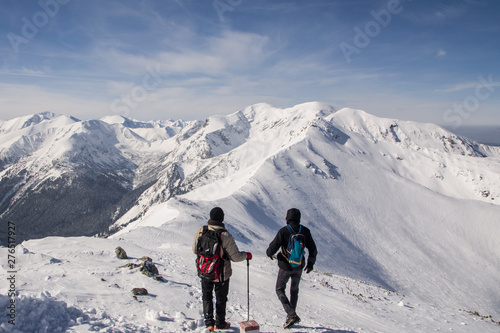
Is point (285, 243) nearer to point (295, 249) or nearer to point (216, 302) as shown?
point (295, 249)

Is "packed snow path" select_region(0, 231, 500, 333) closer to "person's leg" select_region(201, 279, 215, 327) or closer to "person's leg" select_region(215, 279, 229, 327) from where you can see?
"person's leg" select_region(201, 279, 215, 327)

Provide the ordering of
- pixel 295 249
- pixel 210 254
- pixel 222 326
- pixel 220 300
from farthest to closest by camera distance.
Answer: pixel 295 249 → pixel 222 326 → pixel 220 300 → pixel 210 254

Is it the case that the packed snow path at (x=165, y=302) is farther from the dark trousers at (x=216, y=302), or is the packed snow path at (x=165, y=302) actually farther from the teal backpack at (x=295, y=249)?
the teal backpack at (x=295, y=249)

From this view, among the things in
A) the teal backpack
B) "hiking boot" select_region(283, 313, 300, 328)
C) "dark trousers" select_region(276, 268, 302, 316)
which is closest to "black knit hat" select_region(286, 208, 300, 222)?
the teal backpack

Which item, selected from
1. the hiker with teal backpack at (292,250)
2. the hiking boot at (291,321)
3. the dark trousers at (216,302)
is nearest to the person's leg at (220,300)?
the dark trousers at (216,302)

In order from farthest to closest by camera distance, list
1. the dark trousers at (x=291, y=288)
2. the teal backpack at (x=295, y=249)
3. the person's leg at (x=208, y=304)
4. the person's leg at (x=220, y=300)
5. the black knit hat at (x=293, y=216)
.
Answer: the dark trousers at (x=291, y=288), the black knit hat at (x=293, y=216), the teal backpack at (x=295, y=249), the person's leg at (x=208, y=304), the person's leg at (x=220, y=300)

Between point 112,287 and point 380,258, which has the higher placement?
point 112,287

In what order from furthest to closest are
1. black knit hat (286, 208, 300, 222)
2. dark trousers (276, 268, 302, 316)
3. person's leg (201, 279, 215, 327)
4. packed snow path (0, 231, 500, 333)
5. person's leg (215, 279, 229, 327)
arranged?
dark trousers (276, 268, 302, 316)
black knit hat (286, 208, 300, 222)
person's leg (201, 279, 215, 327)
person's leg (215, 279, 229, 327)
packed snow path (0, 231, 500, 333)

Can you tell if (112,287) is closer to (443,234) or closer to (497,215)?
(443,234)

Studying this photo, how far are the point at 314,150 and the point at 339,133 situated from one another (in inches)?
2136

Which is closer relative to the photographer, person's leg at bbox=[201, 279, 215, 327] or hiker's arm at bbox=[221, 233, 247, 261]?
hiker's arm at bbox=[221, 233, 247, 261]

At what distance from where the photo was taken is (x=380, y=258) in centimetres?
6212

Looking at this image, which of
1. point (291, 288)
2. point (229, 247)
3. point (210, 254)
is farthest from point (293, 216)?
point (210, 254)

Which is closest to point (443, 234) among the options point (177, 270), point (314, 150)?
point (314, 150)
